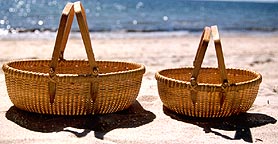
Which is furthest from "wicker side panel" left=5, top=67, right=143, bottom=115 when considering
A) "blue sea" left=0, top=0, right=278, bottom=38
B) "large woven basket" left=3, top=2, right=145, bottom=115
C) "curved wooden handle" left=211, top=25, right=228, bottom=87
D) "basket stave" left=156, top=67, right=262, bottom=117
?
"blue sea" left=0, top=0, right=278, bottom=38

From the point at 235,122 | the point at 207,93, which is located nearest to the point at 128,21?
the point at 235,122

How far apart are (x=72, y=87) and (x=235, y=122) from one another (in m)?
1.22

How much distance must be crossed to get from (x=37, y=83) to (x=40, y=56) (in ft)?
15.2

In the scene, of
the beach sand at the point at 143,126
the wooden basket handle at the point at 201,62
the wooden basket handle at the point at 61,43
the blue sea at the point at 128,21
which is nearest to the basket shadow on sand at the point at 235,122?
the beach sand at the point at 143,126

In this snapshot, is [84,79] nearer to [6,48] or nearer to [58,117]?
[58,117]

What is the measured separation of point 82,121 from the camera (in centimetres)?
302

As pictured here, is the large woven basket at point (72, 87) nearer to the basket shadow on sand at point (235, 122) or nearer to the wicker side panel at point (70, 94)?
the wicker side panel at point (70, 94)

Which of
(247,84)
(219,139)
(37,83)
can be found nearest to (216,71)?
(247,84)

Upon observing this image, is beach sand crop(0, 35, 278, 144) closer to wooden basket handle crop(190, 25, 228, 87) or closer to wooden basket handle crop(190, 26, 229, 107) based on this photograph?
wooden basket handle crop(190, 26, 229, 107)

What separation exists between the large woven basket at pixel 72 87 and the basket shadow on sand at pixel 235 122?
460 millimetres

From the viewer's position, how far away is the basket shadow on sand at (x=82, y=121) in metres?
2.86

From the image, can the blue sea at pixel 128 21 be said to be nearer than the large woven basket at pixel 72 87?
No

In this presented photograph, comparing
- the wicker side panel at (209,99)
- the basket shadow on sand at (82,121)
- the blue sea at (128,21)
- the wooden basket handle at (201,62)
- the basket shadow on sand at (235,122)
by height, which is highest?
the wooden basket handle at (201,62)

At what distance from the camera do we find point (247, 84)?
3045mm
